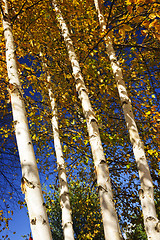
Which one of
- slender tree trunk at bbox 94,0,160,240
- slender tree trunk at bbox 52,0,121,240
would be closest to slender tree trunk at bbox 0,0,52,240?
slender tree trunk at bbox 52,0,121,240

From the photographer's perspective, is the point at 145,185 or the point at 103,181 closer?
the point at 103,181

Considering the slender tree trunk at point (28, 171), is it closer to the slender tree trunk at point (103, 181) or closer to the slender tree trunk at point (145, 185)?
the slender tree trunk at point (103, 181)

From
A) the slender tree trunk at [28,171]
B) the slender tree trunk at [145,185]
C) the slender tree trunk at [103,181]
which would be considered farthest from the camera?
the slender tree trunk at [145,185]

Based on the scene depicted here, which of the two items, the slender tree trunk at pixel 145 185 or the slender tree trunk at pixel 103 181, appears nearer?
the slender tree trunk at pixel 103 181

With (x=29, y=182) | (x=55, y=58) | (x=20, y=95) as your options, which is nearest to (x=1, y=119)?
(x=55, y=58)

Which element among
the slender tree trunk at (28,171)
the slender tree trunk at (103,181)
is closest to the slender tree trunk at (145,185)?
the slender tree trunk at (103,181)

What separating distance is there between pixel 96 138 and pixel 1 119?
6.31m

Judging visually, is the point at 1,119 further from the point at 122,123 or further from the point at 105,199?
the point at 105,199

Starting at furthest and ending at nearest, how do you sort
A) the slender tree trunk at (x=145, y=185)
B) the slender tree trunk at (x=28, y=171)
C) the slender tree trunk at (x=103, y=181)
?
the slender tree trunk at (x=145, y=185)
the slender tree trunk at (x=103, y=181)
the slender tree trunk at (x=28, y=171)

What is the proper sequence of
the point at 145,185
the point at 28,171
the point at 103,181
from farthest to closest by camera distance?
the point at 145,185, the point at 103,181, the point at 28,171

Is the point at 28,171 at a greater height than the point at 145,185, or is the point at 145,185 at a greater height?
the point at 28,171

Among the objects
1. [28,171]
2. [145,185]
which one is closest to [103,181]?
[145,185]

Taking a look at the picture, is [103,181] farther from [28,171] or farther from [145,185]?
[28,171]

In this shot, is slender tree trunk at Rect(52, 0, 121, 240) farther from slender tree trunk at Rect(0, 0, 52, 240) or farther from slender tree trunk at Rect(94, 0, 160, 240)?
slender tree trunk at Rect(0, 0, 52, 240)
